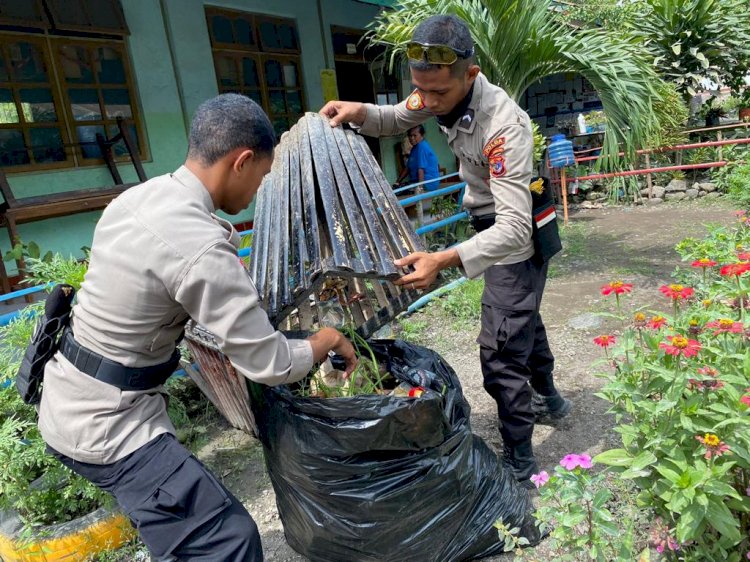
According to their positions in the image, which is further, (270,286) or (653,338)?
(270,286)

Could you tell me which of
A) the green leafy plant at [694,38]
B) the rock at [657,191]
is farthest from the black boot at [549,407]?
the green leafy plant at [694,38]

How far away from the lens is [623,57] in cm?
489

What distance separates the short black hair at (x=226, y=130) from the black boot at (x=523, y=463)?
1.68 meters

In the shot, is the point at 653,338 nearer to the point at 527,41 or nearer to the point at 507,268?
the point at 507,268

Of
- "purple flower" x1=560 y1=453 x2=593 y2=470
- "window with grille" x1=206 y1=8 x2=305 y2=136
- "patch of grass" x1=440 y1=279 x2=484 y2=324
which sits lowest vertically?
"patch of grass" x1=440 y1=279 x2=484 y2=324

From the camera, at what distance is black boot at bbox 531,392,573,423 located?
9.41 ft

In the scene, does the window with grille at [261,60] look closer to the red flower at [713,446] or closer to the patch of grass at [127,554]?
the patch of grass at [127,554]

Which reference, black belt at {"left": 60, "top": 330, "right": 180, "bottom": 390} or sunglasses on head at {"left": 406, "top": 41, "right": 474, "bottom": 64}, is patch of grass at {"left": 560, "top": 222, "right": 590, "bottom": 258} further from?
black belt at {"left": 60, "top": 330, "right": 180, "bottom": 390}

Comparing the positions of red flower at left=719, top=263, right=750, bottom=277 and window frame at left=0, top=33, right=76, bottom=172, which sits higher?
window frame at left=0, top=33, right=76, bottom=172

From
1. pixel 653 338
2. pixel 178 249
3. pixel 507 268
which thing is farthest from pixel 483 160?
pixel 178 249

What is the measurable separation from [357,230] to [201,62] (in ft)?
15.3

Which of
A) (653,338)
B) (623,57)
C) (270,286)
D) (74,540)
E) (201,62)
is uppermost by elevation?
(201,62)

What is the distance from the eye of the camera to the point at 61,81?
4.71 m

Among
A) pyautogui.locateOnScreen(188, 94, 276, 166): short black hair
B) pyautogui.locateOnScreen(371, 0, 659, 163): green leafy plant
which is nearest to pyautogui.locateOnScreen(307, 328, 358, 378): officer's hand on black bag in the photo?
pyautogui.locateOnScreen(188, 94, 276, 166): short black hair
